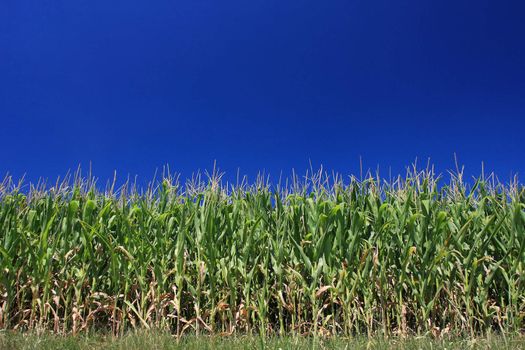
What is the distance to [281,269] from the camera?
427cm

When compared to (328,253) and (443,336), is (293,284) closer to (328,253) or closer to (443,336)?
(328,253)

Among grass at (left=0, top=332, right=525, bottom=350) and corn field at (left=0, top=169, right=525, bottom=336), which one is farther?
corn field at (left=0, top=169, right=525, bottom=336)

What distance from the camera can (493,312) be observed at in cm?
412

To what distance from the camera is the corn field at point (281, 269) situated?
164 inches

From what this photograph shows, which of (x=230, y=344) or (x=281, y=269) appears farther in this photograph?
(x=281, y=269)

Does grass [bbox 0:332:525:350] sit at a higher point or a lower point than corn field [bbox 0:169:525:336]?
lower

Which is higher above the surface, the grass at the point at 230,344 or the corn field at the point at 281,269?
the corn field at the point at 281,269

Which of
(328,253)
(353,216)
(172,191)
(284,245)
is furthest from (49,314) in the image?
(353,216)

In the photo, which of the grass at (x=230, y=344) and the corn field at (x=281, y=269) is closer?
the grass at (x=230, y=344)

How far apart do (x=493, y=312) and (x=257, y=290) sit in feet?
7.90

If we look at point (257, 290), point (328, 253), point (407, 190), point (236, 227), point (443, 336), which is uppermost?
point (407, 190)

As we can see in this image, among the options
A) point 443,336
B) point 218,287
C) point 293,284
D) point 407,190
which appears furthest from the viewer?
point 407,190

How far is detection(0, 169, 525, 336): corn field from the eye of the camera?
4164 mm

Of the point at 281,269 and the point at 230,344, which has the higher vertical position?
the point at 281,269
